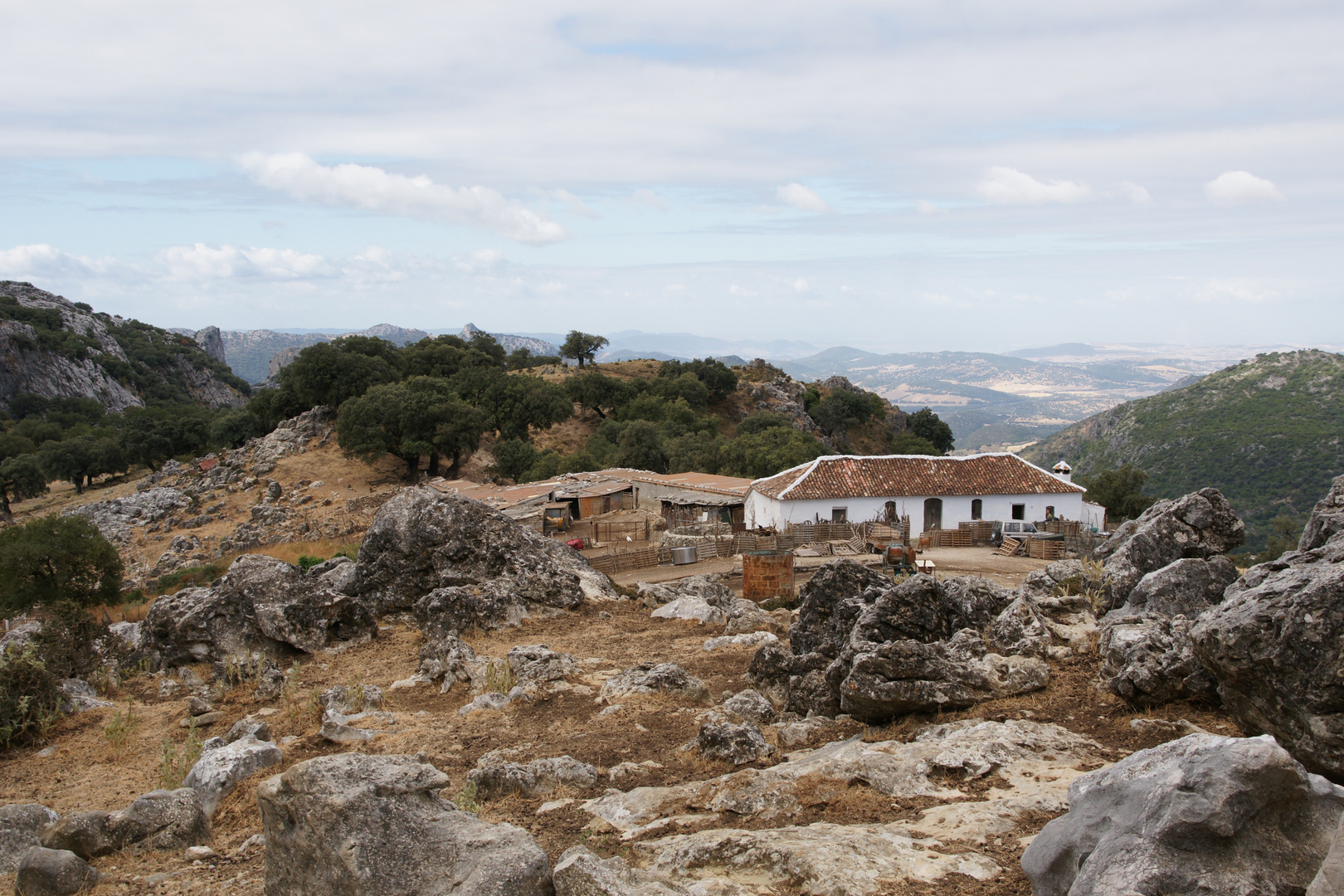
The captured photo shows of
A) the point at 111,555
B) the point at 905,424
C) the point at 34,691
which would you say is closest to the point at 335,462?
the point at 111,555

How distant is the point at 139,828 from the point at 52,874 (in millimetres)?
942

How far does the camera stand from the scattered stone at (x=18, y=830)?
7.14 m

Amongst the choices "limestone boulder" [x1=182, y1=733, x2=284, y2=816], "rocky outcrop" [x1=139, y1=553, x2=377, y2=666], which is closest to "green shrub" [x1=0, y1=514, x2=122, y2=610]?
"rocky outcrop" [x1=139, y1=553, x2=377, y2=666]

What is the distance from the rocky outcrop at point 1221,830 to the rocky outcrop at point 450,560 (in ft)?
44.6

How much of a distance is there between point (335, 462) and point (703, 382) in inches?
1845

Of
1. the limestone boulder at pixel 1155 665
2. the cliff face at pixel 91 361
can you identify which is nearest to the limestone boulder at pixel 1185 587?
the limestone boulder at pixel 1155 665

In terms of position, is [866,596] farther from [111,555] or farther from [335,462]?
[335,462]

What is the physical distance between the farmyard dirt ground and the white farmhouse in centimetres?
2508

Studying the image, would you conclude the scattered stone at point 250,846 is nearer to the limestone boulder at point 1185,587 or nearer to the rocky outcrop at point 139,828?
the rocky outcrop at point 139,828

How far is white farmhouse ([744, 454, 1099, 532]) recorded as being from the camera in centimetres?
3962

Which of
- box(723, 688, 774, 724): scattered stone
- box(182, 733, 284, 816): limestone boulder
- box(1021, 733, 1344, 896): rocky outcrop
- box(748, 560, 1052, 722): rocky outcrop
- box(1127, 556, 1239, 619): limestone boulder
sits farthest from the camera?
box(1127, 556, 1239, 619): limestone boulder

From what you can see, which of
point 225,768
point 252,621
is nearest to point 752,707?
point 225,768

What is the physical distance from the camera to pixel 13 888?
6512mm

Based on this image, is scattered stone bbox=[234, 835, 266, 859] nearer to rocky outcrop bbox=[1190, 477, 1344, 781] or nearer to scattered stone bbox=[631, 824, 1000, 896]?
scattered stone bbox=[631, 824, 1000, 896]
